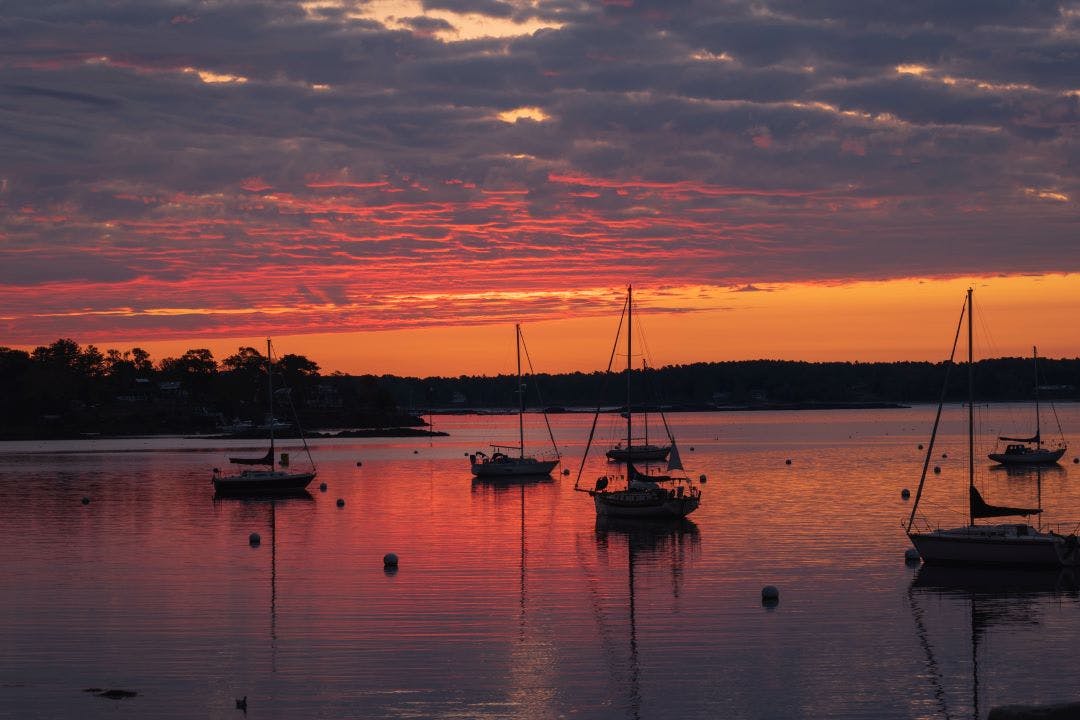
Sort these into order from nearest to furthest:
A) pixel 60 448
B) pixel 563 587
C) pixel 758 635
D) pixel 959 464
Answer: pixel 758 635 < pixel 563 587 < pixel 959 464 < pixel 60 448

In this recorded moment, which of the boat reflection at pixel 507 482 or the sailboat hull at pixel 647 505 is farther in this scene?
the boat reflection at pixel 507 482

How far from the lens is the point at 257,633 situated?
122ft

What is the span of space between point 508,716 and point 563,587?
18574 mm

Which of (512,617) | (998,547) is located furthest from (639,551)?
(512,617)

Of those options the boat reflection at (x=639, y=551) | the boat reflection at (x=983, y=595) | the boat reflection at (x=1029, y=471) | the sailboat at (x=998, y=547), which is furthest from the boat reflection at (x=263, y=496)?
the boat reflection at (x=1029, y=471)

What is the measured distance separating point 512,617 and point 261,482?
5712 cm

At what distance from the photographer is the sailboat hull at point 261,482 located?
301ft

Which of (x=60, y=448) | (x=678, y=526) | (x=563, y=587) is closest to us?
(x=563, y=587)

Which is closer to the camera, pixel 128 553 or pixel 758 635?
pixel 758 635

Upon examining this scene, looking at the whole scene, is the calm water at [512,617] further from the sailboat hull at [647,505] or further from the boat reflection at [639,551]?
the sailboat hull at [647,505]

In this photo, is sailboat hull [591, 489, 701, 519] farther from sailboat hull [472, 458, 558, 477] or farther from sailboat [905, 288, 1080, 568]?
sailboat hull [472, 458, 558, 477]

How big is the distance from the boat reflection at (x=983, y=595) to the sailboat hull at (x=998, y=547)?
0.40 m

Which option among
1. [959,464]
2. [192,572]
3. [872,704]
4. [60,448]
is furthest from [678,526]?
[60,448]

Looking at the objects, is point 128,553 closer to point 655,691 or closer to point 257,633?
point 257,633
